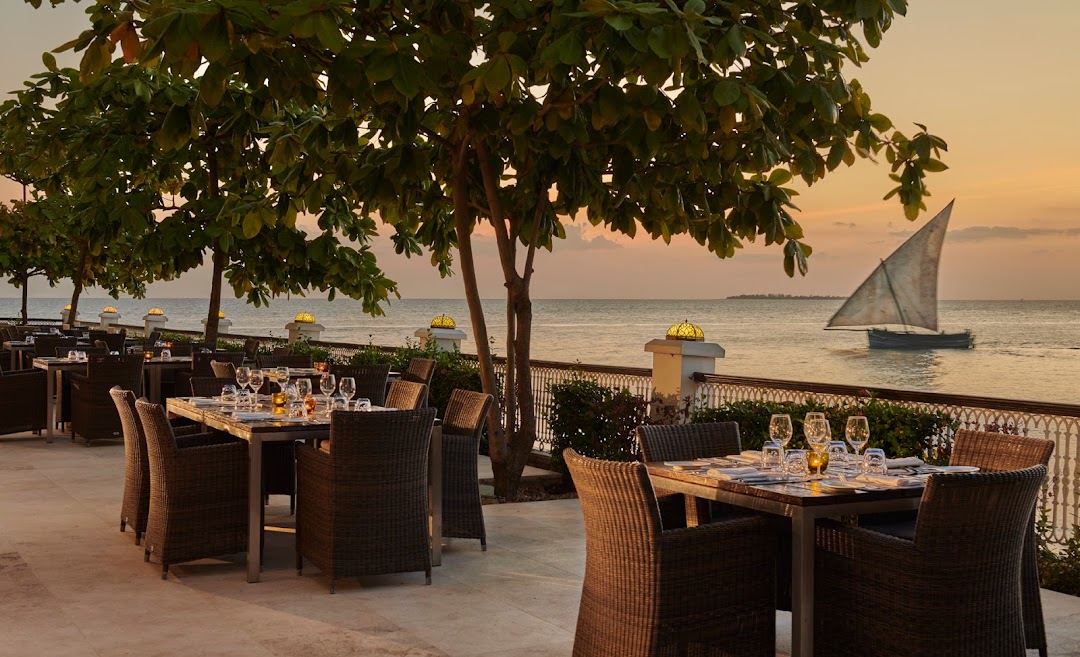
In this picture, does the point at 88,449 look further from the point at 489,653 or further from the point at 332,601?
the point at 489,653

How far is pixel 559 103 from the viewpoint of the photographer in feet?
22.8

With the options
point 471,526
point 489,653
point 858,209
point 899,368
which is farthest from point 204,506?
point 899,368

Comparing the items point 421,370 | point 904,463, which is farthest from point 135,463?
point 904,463

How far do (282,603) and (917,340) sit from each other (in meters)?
75.5

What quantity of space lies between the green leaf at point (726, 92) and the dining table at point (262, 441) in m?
2.50

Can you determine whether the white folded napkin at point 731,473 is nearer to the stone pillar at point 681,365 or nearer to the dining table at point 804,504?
the dining table at point 804,504

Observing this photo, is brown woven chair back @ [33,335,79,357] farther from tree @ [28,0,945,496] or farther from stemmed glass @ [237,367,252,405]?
stemmed glass @ [237,367,252,405]

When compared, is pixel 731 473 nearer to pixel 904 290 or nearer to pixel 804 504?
pixel 804 504

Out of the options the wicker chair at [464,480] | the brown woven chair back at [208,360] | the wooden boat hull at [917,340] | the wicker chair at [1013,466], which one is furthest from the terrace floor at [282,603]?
the wooden boat hull at [917,340]

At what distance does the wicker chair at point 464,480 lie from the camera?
6926 millimetres

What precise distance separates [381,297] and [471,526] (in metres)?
7.87

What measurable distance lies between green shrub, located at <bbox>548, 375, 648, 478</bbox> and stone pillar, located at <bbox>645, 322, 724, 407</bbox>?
0.43m

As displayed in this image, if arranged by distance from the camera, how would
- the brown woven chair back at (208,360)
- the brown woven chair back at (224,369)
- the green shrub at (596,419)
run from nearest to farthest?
the green shrub at (596,419)
the brown woven chair back at (224,369)
the brown woven chair back at (208,360)

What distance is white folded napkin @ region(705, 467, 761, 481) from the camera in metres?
4.64
